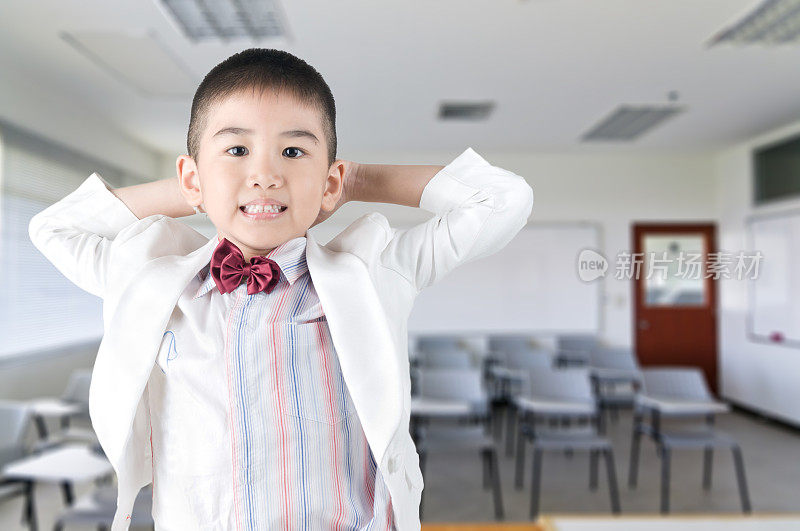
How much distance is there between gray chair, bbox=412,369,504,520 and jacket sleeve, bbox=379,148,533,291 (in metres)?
3.25

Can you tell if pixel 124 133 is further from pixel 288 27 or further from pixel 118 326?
pixel 118 326

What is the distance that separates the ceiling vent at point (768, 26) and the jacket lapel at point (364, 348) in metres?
3.83

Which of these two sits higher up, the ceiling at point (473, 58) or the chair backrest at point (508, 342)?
the ceiling at point (473, 58)

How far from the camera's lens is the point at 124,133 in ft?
14.8

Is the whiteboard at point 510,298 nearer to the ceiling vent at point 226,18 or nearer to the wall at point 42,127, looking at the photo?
the wall at point 42,127

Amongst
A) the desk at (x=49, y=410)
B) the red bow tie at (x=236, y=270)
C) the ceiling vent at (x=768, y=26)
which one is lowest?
the desk at (x=49, y=410)

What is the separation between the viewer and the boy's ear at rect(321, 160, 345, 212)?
64cm

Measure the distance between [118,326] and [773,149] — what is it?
24.3 feet

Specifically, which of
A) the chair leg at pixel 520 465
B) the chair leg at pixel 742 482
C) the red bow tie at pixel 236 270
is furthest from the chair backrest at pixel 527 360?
the red bow tie at pixel 236 270

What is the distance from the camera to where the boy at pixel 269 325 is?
0.59 m

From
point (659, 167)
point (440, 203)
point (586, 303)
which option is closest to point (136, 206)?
point (440, 203)

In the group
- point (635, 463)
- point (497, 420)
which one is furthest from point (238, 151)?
point (497, 420)

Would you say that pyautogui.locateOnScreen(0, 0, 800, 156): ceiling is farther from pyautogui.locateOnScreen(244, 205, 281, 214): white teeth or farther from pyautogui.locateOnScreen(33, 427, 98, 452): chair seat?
pyautogui.locateOnScreen(33, 427, 98, 452): chair seat

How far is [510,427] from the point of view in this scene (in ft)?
19.5
